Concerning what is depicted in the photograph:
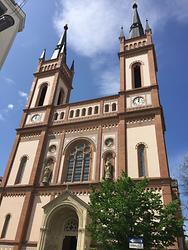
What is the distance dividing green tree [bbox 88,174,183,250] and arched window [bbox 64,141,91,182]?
7.30 m

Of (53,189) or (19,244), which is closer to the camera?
(19,244)

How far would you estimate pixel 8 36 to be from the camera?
19703 millimetres

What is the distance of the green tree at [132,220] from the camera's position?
12.1 m

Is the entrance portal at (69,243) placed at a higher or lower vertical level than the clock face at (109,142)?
lower

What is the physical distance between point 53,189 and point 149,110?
36.2 feet

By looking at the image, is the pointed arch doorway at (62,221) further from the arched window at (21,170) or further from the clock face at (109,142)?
the clock face at (109,142)

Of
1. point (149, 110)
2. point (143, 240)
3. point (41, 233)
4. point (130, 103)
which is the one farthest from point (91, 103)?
point (143, 240)

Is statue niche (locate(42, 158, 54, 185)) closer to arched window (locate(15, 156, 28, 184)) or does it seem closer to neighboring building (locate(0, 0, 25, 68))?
arched window (locate(15, 156, 28, 184))

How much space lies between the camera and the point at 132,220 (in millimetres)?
12320

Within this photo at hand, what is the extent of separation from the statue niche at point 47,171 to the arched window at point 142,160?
8.25m

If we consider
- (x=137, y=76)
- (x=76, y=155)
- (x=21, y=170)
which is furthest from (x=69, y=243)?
(x=137, y=76)

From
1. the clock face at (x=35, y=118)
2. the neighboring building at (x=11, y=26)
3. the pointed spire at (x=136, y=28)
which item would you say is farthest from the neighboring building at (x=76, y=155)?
the neighboring building at (x=11, y=26)

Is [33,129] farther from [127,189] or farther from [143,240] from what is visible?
[143,240]

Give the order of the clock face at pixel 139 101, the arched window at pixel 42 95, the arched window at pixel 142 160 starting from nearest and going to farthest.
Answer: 1. the arched window at pixel 142 160
2. the clock face at pixel 139 101
3. the arched window at pixel 42 95
